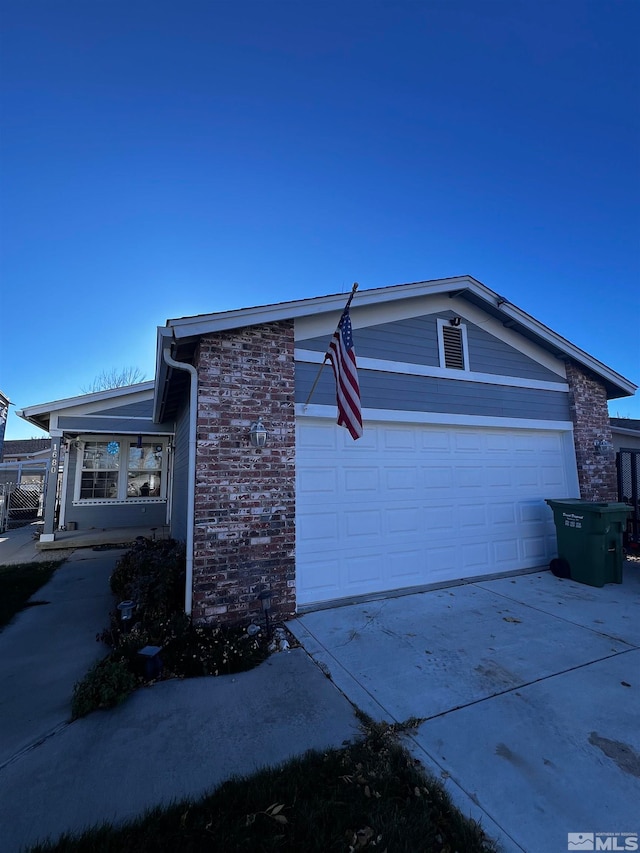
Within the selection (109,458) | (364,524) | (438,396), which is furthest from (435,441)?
(109,458)

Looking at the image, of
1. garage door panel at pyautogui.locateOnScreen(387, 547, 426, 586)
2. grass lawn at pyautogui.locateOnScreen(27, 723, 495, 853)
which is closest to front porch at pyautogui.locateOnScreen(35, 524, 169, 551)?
garage door panel at pyautogui.locateOnScreen(387, 547, 426, 586)

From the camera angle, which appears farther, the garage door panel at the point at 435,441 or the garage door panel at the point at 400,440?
the garage door panel at the point at 435,441

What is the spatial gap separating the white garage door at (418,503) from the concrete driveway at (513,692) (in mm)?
542

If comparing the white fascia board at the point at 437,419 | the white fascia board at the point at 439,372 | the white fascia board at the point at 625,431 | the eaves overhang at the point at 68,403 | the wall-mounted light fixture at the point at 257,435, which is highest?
the eaves overhang at the point at 68,403

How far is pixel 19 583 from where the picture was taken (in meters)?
6.97

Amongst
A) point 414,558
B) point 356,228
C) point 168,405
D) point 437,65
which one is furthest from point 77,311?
point 414,558

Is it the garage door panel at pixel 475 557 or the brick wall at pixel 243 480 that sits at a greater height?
Result: the brick wall at pixel 243 480

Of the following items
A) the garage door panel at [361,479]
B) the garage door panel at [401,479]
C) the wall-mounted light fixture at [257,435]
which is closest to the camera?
the wall-mounted light fixture at [257,435]

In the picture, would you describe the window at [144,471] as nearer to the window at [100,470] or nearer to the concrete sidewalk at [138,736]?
the window at [100,470]

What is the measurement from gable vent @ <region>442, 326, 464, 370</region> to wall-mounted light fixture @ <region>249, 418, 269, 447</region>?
140 inches

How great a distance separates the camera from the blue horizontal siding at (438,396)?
541cm

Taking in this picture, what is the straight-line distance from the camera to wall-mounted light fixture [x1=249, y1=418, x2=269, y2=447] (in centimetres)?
470

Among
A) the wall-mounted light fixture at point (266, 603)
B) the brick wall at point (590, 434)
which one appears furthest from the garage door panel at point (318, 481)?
the brick wall at point (590, 434)

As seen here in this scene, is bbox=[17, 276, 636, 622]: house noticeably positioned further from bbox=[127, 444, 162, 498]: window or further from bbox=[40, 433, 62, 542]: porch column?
bbox=[127, 444, 162, 498]: window
